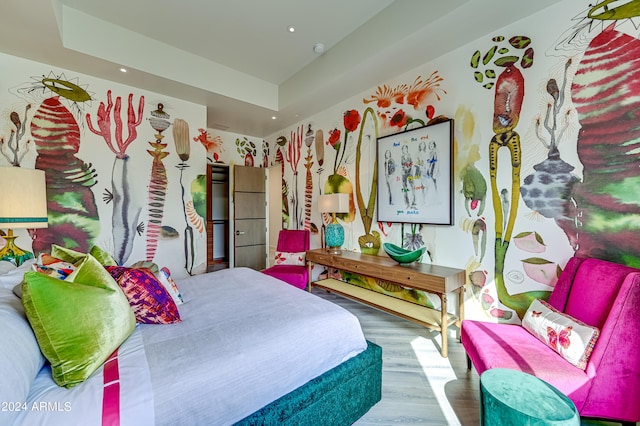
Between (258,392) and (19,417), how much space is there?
2.47ft

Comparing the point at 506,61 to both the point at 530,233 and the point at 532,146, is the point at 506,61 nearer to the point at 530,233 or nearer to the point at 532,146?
the point at 532,146

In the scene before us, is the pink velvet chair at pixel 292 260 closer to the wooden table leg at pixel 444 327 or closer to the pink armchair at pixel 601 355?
the wooden table leg at pixel 444 327

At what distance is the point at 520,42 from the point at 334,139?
7.32ft

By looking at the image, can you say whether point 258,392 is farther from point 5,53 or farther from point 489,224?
point 5,53

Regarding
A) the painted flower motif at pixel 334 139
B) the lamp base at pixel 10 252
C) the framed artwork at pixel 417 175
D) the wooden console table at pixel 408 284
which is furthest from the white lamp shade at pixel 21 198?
the framed artwork at pixel 417 175

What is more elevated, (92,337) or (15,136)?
(15,136)

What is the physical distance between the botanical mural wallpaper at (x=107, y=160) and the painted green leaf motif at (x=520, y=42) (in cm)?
372

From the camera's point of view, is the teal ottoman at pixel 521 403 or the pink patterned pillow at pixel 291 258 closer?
the teal ottoman at pixel 521 403

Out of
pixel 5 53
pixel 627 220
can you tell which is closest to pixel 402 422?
pixel 627 220

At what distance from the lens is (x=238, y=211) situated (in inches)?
191

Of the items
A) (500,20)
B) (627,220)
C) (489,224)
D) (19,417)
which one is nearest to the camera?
(19,417)

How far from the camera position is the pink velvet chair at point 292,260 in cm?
327

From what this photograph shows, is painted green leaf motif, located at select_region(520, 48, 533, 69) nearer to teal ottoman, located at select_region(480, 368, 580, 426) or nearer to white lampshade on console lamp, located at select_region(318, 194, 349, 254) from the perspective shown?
white lampshade on console lamp, located at select_region(318, 194, 349, 254)

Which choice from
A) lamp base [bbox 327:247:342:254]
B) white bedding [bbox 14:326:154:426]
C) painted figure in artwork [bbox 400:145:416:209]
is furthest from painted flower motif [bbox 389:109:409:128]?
white bedding [bbox 14:326:154:426]
